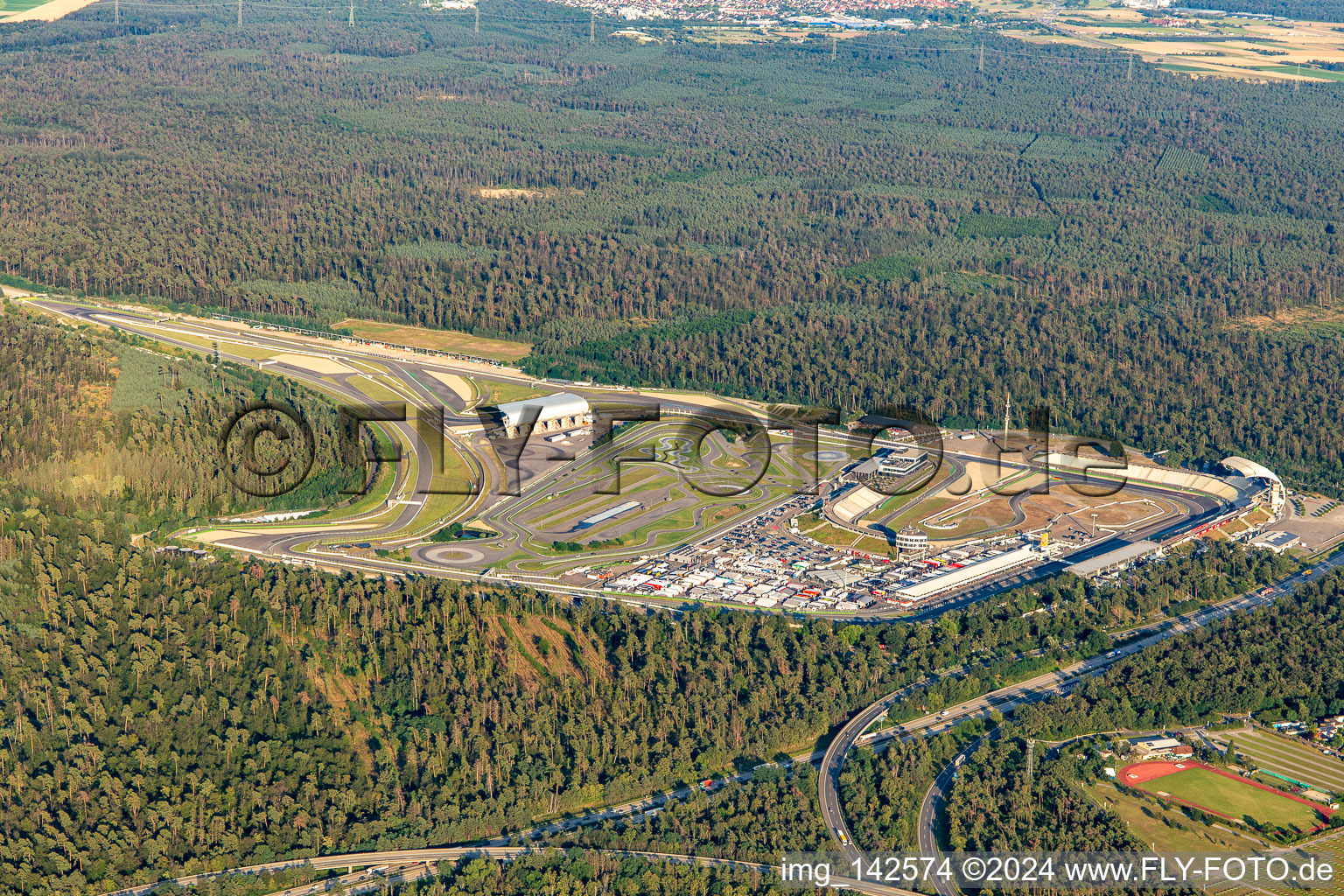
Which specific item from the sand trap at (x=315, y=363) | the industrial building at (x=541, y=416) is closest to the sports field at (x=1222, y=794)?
the industrial building at (x=541, y=416)

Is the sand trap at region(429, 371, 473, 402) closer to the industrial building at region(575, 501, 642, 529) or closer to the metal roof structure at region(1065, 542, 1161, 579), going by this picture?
the industrial building at region(575, 501, 642, 529)

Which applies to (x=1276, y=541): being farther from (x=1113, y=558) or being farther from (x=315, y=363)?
(x=315, y=363)

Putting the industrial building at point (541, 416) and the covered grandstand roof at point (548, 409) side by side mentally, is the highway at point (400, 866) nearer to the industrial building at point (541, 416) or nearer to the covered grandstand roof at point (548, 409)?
the industrial building at point (541, 416)

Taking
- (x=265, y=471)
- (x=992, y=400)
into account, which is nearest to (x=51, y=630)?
(x=265, y=471)

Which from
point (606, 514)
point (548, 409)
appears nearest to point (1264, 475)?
point (606, 514)

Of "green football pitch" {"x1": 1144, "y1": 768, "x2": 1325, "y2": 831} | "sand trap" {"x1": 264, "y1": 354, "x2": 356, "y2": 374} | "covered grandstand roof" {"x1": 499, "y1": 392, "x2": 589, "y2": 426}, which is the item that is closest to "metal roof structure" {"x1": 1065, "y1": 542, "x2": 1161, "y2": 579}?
"green football pitch" {"x1": 1144, "y1": 768, "x2": 1325, "y2": 831}

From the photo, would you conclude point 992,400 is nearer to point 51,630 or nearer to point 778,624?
point 778,624
